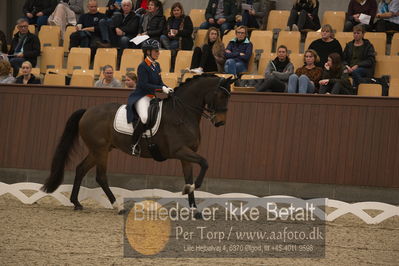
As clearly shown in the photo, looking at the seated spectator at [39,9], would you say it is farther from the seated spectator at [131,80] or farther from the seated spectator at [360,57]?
the seated spectator at [360,57]

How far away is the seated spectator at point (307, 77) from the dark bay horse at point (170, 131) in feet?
6.87

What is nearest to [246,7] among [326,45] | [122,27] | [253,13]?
[253,13]

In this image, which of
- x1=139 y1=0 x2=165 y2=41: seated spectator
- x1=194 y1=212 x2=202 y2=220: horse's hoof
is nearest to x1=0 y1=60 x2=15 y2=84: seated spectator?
x1=139 y1=0 x2=165 y2=41: seated spectator

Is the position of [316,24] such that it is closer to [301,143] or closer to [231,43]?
[231,43]

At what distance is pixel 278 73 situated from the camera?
1212 centimetres

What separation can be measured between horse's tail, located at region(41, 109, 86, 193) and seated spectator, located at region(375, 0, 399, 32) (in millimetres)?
6156

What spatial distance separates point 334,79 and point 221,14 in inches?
154

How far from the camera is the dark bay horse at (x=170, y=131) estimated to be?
953cm

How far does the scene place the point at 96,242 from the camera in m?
7.87

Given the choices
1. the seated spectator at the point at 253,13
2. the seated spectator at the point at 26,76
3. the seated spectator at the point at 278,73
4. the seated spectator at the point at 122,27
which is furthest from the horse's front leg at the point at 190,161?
the seated spectator at the point at 122,27

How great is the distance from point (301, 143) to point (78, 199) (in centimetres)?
328

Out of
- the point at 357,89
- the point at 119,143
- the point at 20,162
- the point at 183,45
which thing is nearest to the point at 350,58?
the point at 357,89

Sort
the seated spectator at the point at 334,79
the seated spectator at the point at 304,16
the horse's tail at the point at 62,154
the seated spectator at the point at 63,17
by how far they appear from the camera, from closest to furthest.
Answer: the horse's tail at the point at 62,154
the seated spectator at the point at 334,79
the seated spectator at the point at 304,16
the seated spectator at the point at 63,17

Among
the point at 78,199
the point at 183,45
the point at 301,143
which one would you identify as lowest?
the point at 78,199
